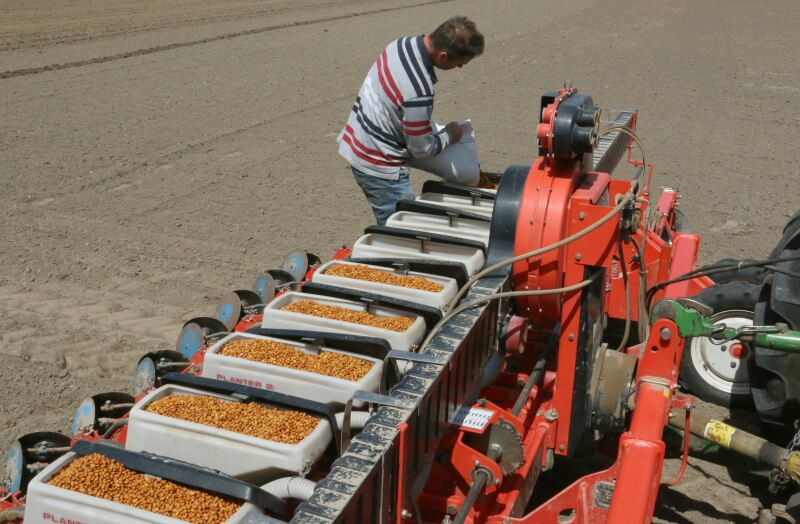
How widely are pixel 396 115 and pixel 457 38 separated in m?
0.55

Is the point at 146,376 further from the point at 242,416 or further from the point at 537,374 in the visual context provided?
the point at 537,374

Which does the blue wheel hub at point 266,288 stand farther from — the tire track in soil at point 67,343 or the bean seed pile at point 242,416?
the bean seed pile at point 242,416

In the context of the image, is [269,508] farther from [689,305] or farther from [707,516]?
[707,516]

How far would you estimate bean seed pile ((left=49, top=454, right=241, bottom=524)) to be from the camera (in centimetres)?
226

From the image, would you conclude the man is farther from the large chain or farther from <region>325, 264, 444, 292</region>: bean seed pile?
the large chain

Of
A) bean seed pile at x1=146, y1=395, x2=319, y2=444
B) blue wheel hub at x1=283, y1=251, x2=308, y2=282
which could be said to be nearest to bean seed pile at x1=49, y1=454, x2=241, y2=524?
bean seed pile at x1=146, y1=395, x2=319, y2=444

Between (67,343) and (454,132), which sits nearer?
(454,132)

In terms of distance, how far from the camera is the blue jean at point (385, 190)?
195 inches

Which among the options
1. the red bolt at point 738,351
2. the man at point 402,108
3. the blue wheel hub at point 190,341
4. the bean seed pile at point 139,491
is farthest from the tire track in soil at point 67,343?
the red bolt at point 738,351

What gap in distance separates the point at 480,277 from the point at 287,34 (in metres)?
16.0

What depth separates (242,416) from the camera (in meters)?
2.62

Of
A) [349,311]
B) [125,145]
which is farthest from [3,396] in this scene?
[125,145]

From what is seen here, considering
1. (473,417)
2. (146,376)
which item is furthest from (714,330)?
(146,376)

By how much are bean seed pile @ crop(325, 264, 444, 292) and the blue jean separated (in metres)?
1.30
